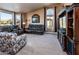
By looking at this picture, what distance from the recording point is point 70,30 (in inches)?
170

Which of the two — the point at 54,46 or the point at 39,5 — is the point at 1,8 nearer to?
the point at 39,5

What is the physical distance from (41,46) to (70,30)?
939mm

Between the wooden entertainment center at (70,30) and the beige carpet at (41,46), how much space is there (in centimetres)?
24

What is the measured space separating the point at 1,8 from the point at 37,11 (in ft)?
2.98

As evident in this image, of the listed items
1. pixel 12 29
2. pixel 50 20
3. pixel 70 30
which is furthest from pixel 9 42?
pixel 70 30

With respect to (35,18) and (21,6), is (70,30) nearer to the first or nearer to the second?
(35,18)

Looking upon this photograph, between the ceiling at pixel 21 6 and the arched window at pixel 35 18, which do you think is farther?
the arched window at pixel 35 18

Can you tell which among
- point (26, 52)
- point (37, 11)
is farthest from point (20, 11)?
point (26, 52)

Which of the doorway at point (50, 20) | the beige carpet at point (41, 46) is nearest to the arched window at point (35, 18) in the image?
the doorway at point (50, 20)

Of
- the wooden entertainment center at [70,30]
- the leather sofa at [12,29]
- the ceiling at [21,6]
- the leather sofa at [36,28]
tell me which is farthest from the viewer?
the leather sofa at [36,28]

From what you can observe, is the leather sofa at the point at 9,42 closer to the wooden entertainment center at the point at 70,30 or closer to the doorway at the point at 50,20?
the doorway at the point at 50,20

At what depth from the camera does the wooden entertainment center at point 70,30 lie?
11.4 feet

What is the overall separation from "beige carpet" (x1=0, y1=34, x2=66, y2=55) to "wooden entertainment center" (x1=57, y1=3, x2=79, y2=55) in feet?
0.79
